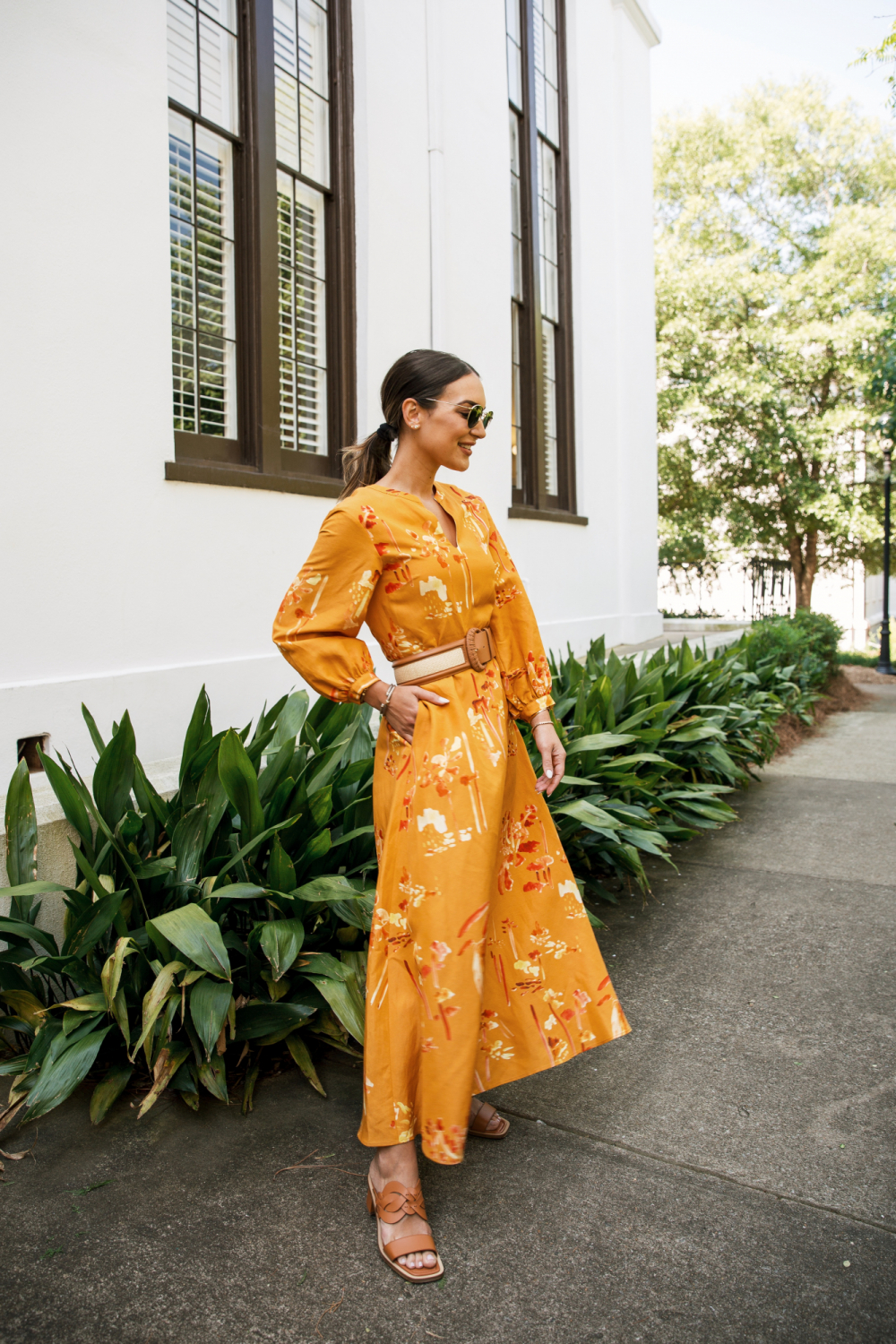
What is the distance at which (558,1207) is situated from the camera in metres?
2.40

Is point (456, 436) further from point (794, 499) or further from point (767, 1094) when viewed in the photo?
point (794, 499)

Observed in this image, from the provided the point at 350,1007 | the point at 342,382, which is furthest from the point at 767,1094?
the point at 342,382

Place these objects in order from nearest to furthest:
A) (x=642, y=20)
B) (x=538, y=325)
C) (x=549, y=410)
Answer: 1. (x=538, y=325)
2. (x=549, y=410)
3. (x=642, y=20)

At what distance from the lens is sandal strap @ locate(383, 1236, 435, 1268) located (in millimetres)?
2189

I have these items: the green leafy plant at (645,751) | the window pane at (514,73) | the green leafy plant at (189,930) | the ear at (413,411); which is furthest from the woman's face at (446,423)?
the window pane at (514,73)

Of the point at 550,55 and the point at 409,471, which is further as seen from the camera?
the point at 550,55

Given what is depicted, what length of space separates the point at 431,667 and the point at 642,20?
38.7 feet

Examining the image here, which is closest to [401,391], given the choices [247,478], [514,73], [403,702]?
[403,702]

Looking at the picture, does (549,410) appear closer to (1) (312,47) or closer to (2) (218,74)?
(1) (312,47)

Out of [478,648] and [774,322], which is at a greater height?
[774,322]

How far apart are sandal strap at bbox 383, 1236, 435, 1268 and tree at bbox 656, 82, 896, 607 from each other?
61.8 ft

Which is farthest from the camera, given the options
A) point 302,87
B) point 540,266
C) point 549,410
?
point 549,410

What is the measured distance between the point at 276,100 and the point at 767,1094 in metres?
5.86

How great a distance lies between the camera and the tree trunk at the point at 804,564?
23078mm
